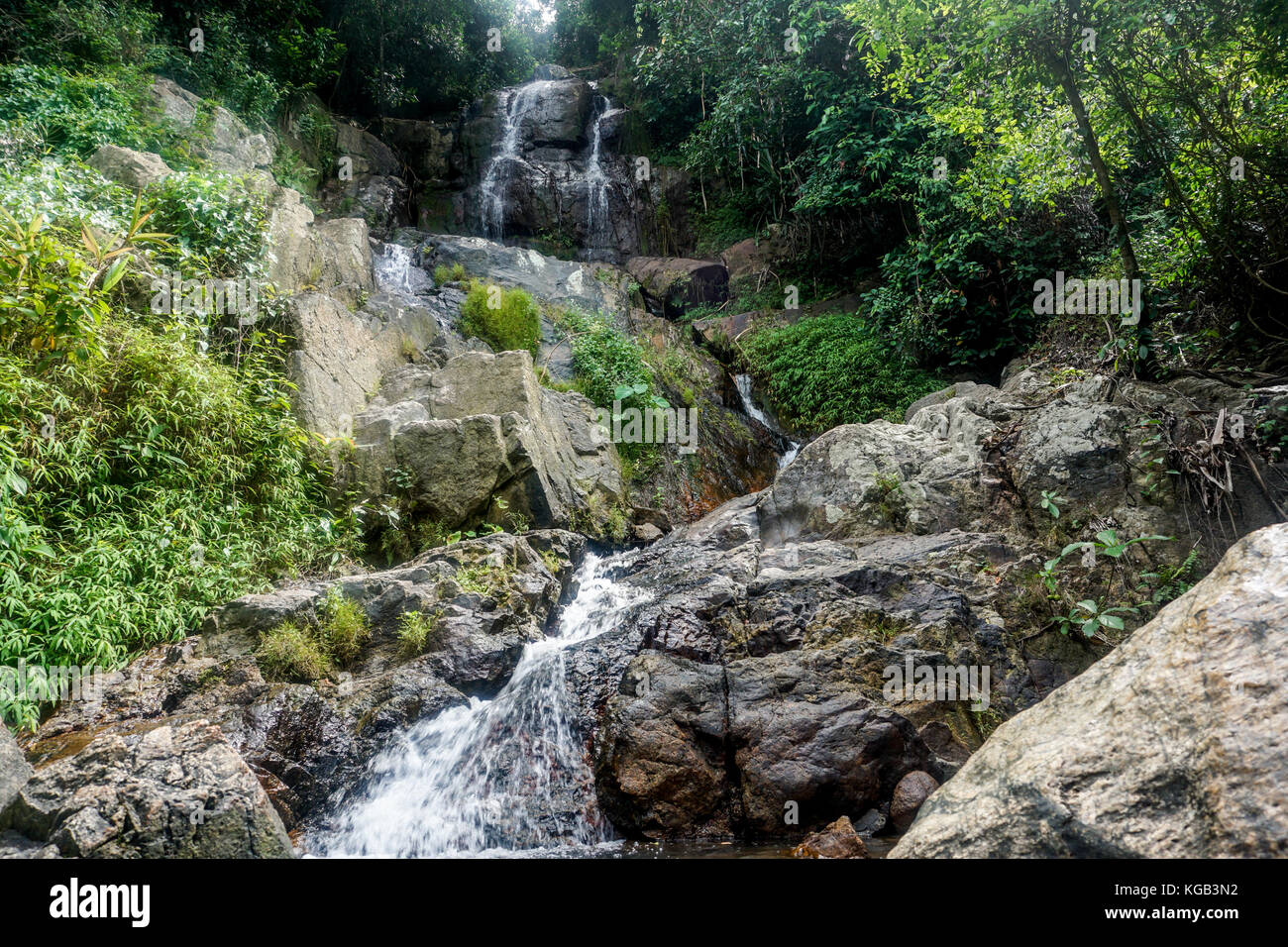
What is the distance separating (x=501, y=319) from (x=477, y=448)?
485 centimetres

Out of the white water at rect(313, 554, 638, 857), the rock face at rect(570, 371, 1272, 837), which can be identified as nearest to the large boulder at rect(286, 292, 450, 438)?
the white water at rect(313, 554, 638, 857)

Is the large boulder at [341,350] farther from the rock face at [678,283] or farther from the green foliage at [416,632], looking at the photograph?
the rock face at [678,283]

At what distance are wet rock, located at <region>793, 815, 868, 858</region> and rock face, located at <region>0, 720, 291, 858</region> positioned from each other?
108 inches

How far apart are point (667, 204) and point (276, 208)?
1257 cm

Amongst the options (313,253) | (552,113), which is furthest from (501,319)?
(552,113)

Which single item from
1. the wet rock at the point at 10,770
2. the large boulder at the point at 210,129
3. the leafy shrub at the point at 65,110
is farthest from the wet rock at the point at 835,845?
the large boulder at the point at 210,129

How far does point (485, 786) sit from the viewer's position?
4.55 m

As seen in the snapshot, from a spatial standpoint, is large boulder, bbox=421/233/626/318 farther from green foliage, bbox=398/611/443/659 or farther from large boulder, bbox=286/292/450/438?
green foliage, bbox=398/611/443/659

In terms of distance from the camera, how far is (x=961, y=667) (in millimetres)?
4816

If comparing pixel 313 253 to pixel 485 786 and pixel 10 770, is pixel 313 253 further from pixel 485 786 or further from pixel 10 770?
pixel 485 786

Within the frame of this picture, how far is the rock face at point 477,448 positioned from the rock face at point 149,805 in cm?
444

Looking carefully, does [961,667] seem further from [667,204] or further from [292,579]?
[667,204]

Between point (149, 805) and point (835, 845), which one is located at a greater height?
point (149, 805)
